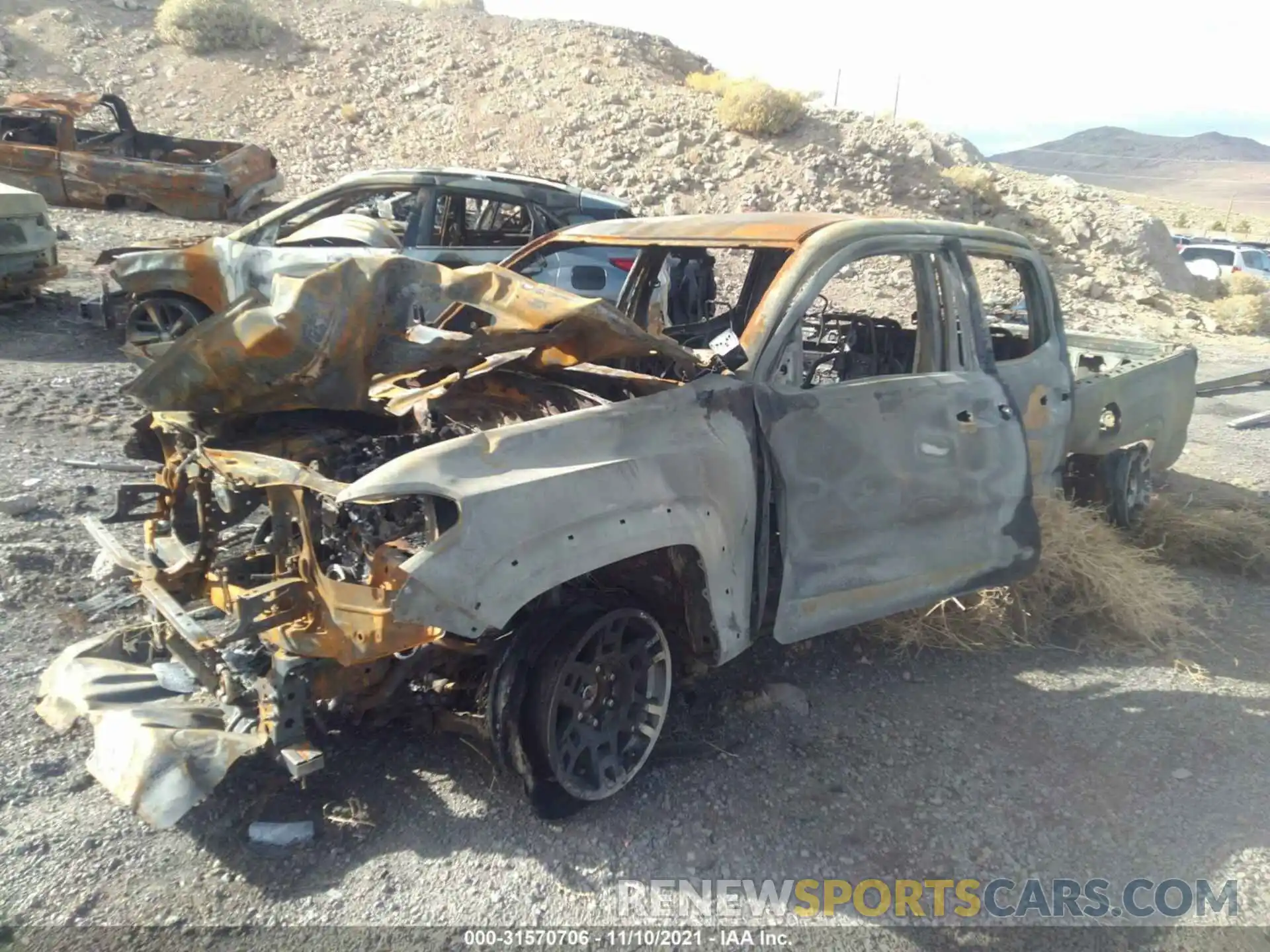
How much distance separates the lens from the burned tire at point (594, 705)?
2980 millimetres

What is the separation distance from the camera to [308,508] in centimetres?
279

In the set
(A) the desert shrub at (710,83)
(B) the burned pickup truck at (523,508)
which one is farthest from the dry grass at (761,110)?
(B) the burned pickup truck at (523,508)

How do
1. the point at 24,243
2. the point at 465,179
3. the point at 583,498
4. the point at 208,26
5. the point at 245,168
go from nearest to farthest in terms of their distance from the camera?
1. the point at 583,498
2. the point at 465,179
3. the point at 24,243
4. the point at 245,168
5. the point at 208,26

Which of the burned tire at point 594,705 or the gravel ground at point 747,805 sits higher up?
the burned tire at point 594,705

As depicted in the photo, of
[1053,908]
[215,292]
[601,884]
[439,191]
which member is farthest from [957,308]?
[215,292]

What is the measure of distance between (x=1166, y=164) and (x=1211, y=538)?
112779 mm

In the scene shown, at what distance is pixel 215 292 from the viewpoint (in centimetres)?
791

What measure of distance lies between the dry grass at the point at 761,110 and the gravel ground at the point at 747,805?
18.5 m

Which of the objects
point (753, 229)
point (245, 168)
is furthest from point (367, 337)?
point (245, 168)

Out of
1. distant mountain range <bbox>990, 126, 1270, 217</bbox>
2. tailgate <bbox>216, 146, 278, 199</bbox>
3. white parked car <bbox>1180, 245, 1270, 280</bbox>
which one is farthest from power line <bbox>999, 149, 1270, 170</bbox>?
tailgate <bbox>216, 146, 278, 199</bbox>

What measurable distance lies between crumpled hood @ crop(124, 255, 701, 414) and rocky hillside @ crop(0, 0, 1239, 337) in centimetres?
1629

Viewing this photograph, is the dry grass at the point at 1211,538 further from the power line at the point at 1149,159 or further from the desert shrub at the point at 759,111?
the power line at the point at 1149,159

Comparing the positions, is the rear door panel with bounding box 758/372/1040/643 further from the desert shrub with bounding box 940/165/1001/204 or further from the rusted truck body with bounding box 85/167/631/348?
the desert shrub with bounding box 940/165/1001/204

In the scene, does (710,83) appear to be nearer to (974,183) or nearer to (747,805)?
(974,183)
